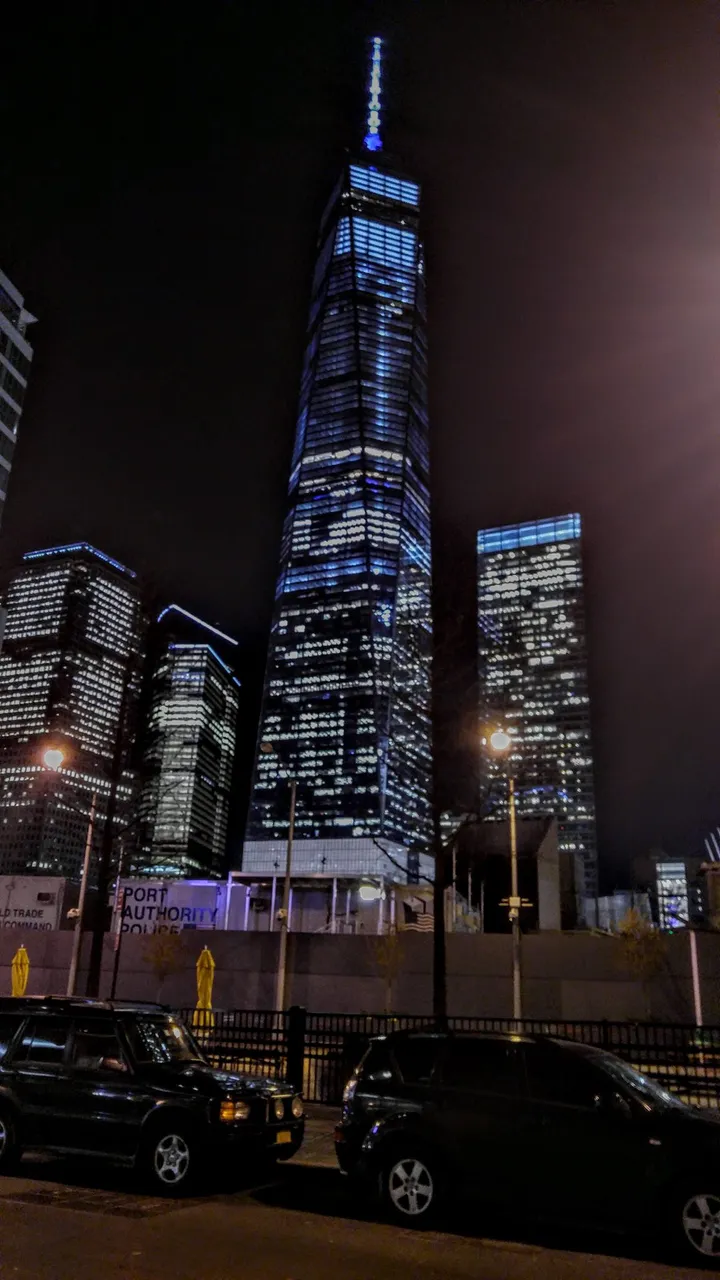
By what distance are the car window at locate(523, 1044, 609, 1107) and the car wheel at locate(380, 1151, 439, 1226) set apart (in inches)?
52.1

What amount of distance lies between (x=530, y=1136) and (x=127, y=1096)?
4564 mm

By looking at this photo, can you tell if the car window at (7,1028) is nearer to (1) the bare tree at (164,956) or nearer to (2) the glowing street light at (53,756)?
(2) the glowing street light at (53,756)

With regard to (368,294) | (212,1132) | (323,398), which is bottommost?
(212,1132)

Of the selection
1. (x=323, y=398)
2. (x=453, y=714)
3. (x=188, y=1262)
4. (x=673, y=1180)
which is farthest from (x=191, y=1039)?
(x=323, y=398)

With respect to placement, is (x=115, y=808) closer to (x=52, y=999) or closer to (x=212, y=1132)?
(x=52, y=999)

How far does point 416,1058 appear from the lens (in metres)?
9.68

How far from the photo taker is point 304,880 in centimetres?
8081

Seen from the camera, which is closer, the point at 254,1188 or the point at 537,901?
the point at 254,1188

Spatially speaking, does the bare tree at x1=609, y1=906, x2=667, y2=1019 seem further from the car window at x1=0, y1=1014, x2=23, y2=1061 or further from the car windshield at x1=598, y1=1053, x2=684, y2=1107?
the car window at x1=0, y1=1014, x2=23, y2=1061

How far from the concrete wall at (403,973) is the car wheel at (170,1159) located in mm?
18960

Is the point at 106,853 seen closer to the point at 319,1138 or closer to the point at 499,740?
the point at 499,740

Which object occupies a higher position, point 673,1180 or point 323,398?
point 323,398

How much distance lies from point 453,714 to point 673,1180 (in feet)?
46.4

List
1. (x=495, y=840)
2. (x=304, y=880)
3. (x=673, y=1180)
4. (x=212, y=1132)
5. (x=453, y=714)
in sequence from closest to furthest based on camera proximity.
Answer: (x=673, y=1180) < (x=212, y=1132) < (x=453, y=714) < (x=495, y=840) < (x=304, y=880)
